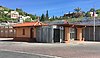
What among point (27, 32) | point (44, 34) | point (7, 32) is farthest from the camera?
point (7, 32)

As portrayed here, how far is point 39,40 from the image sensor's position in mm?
43969

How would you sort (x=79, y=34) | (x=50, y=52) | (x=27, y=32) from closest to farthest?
1. (x=50, y=52)
2. (x=79, y=34)
3. (x=27, y=32)

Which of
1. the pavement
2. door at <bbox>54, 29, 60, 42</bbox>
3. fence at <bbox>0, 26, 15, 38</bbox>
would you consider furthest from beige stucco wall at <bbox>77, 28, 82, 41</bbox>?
fence at <bbox>0, 26, 15, 38</bbox>

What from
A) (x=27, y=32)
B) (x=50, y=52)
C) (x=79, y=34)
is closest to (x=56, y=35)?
(x=79, y=34)

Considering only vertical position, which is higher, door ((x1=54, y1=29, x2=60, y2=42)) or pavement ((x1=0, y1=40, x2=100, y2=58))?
door ((x1=54, y1=29, x2=60, y2=42))

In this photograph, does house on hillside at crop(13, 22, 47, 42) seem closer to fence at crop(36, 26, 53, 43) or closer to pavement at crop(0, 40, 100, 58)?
fence at crop(36, 26, 53, 43)

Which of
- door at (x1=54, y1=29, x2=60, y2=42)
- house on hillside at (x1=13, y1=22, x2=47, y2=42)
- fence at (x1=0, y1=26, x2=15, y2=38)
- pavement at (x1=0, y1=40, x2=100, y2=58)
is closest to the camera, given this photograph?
pavement at (x1=0, y1=40, x2=100, y2=58)

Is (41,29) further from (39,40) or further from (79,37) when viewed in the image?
(79,37)

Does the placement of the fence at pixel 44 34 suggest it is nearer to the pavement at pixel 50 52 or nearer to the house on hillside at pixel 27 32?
the house on hillside at pixel 27 32

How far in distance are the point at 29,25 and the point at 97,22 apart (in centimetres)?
1328

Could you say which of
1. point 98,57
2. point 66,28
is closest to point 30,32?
point 66,28

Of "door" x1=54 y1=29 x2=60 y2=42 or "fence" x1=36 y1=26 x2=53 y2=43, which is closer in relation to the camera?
"fence" x1=36 y1=26 x2=53 y2=43

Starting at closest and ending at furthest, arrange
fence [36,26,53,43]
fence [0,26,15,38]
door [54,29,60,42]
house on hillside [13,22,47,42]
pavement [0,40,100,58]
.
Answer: pavement [0,40,100,58], fence [36,26,53,43], door [54,29,60,42], house on hillside [13,22,47,42], fence [0,26,15,38]

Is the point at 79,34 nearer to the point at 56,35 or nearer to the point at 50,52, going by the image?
A: the point at 56,35
